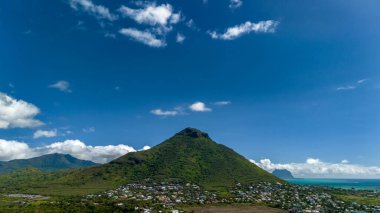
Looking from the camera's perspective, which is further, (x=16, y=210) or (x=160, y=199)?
(x=160, y=199)

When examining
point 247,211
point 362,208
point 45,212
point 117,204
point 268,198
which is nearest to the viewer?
point 45,212

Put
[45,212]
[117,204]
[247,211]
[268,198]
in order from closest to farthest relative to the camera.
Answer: [45,212] → [247,211] → [117,204] → [268,198]

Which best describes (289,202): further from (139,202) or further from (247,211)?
(139,202)

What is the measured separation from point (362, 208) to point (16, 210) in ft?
590

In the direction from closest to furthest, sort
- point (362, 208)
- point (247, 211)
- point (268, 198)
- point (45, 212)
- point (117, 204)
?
point (45, 212) < point (247, 211) < point (117, 204) < point (362, 208) < point (268, 198)

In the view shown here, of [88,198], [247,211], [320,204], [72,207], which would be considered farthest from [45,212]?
[320,204]

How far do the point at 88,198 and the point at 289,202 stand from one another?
117 meters

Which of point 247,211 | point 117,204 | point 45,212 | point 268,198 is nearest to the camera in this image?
point 45,212

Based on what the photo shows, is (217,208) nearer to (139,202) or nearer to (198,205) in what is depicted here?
(198,205)

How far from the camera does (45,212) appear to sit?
476ft

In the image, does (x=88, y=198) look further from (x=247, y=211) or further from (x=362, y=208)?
(x=362, y=208)

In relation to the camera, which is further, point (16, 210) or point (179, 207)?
point (179, 207)

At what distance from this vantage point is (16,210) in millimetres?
150125

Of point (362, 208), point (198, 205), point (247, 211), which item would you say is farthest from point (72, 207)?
point (362, 208)
